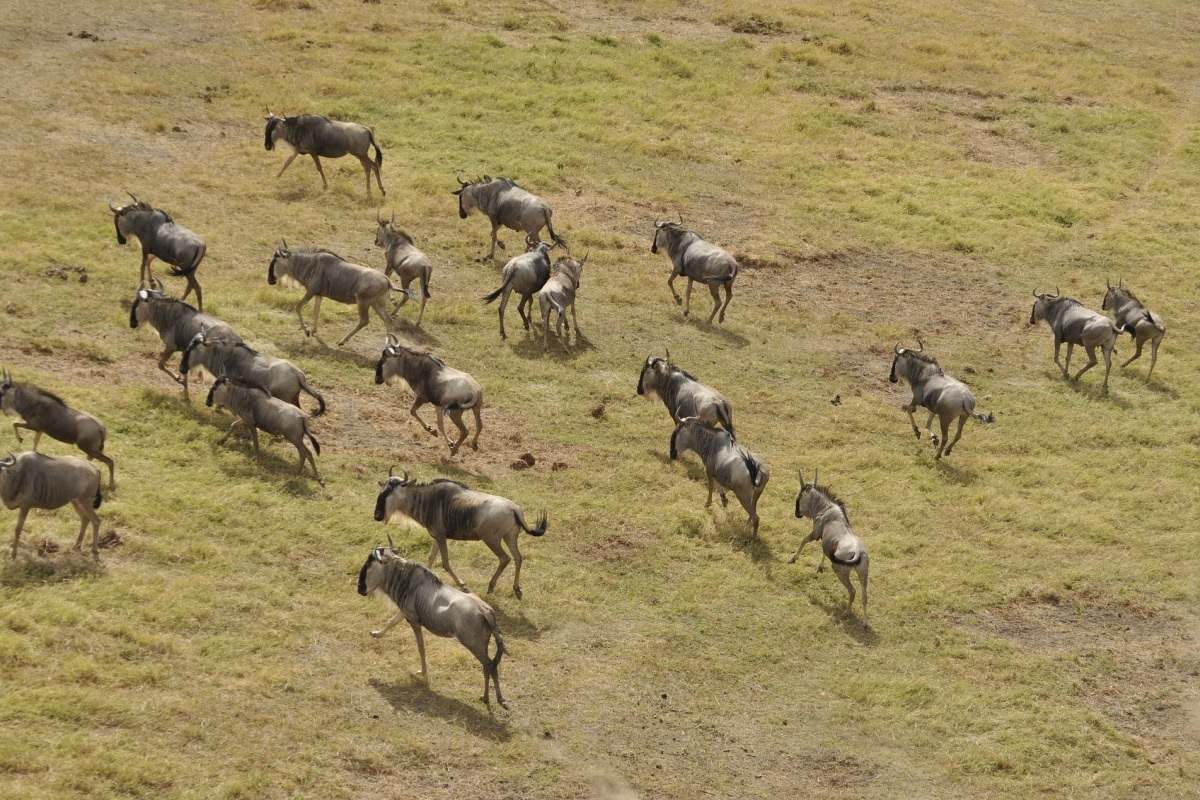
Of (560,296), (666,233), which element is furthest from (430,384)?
(666,233)

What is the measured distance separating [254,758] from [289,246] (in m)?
14.0

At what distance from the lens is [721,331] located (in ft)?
87.1

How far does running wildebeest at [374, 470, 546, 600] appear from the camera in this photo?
17062 millimetres

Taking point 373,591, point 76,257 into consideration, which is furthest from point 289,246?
point 373,591

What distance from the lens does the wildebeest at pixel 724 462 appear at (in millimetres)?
19531

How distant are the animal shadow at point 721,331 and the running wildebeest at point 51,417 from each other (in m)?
11.5

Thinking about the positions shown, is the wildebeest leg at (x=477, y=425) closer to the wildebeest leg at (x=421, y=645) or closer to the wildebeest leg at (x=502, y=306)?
the wildebeest leg at (x=502, y=306)

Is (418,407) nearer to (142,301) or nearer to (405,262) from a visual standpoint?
(142,301)

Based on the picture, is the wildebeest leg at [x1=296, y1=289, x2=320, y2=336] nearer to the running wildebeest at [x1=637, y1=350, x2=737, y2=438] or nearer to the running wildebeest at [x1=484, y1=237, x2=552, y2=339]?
the running wildebeest at [x1=484, y1=237, x2=552, y2=339]

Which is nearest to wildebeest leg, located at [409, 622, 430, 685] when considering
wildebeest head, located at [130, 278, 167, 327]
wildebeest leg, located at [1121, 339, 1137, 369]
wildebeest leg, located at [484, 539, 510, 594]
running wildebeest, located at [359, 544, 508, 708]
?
running wildebeest, located at [359, 544, 508, 708]

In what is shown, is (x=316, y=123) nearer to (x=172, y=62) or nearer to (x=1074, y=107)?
(x=172, y=62)

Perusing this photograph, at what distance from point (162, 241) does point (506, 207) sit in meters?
6.41

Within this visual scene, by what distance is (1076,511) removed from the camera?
21.8 m

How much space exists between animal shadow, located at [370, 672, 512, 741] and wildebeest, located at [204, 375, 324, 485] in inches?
172
